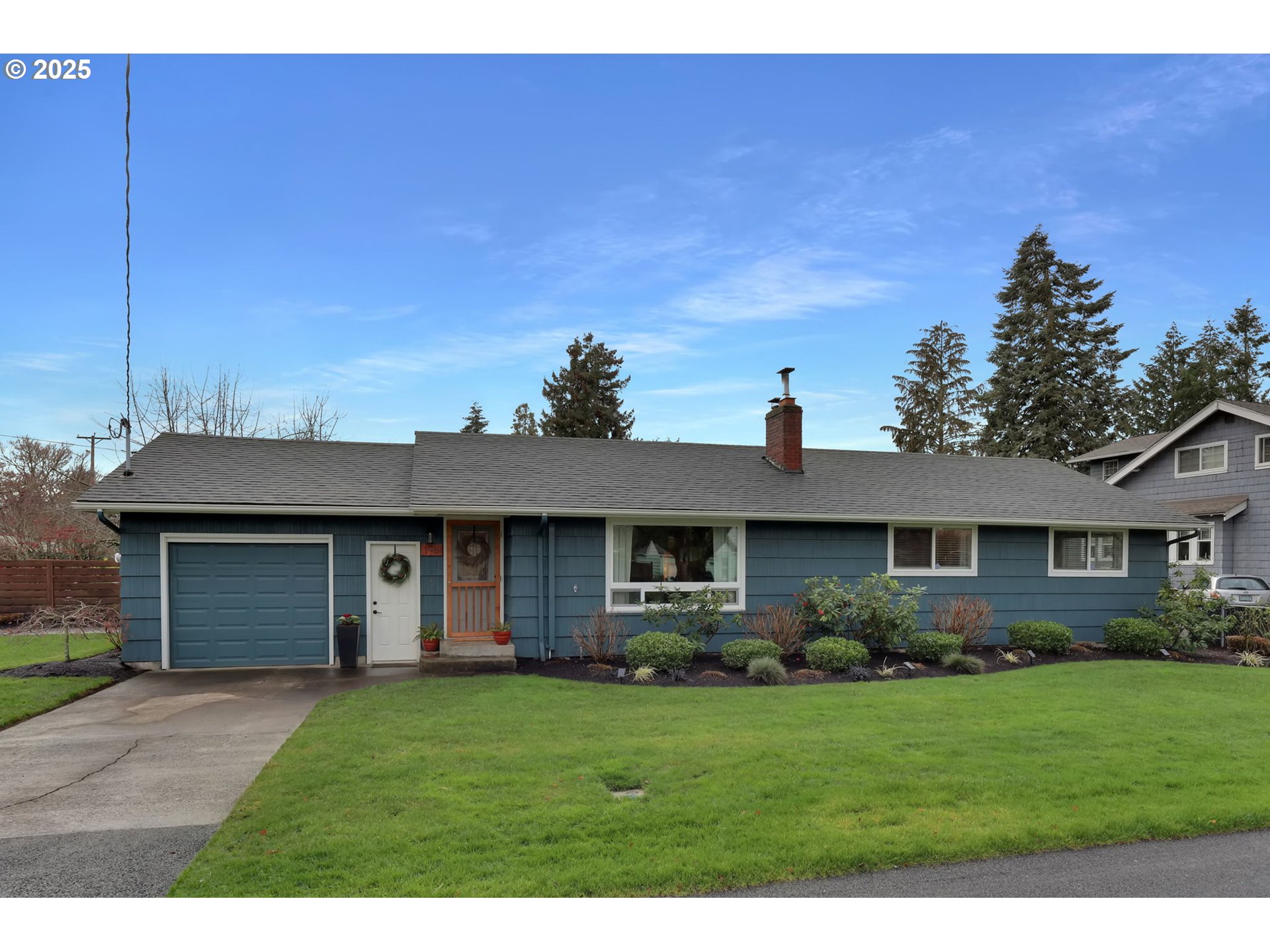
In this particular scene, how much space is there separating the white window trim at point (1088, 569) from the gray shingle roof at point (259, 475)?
1186 centimetres

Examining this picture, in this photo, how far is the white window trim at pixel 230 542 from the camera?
1128 cm

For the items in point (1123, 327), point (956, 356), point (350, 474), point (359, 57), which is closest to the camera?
point (359, 57)

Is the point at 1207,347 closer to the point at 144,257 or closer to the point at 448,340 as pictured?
the point at 448,340

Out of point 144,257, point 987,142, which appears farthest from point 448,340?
point 987,142

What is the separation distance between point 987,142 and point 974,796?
506 inches

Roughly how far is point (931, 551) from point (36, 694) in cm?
1382

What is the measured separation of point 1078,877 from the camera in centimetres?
408

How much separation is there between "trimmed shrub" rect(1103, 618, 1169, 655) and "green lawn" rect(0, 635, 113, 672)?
1808 centimetres

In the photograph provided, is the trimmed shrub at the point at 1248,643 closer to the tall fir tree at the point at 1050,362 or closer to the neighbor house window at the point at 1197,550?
the neighbor house window at the point at 1197,550

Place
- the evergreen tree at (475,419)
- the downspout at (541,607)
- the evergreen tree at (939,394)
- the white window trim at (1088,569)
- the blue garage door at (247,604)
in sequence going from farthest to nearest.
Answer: the evergreen tree at (475,419)
the evergreen tree at (939,394)
the white window trim at (1088,569)
the downspout at (541,607)
the blue garage door at (247,604)

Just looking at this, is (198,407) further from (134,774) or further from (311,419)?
(134,774)

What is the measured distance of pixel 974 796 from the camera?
17.5 feet

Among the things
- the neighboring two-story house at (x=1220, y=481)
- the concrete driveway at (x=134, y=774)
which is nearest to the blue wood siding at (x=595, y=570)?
the concrete driveway at (x=134, y=774)

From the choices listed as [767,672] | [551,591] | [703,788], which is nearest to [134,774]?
[703,788]
